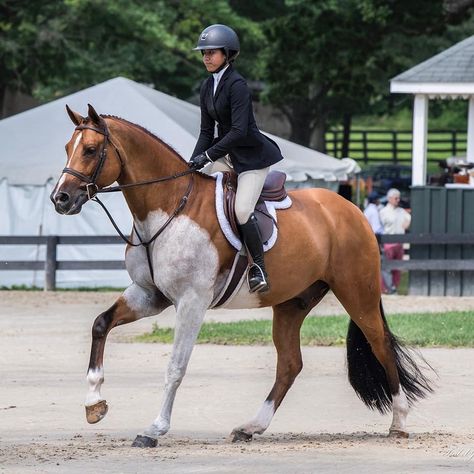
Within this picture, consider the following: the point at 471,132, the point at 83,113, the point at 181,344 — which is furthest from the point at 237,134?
the point at 83,113

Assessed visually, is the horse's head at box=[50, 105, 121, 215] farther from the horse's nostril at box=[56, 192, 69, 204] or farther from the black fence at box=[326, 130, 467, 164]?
the black fence at box=[326, 130, 467, 164]

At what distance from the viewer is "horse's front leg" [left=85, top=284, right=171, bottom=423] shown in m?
9.09

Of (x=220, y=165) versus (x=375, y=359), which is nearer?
(x=220, y=165)

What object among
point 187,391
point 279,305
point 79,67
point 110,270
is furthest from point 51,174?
point 279,305

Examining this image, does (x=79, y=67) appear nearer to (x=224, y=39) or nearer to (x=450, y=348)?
(x=450, y=348)

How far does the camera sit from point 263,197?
9.79 metres

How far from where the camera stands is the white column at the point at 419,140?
24.3 meters

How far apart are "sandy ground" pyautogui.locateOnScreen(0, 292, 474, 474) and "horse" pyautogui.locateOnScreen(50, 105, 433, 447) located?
382 mm

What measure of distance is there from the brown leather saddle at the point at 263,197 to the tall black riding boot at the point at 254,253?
3.9 inches

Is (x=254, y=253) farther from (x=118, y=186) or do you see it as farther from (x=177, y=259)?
(x=118, y=186)

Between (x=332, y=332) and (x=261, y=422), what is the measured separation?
683 centimetres

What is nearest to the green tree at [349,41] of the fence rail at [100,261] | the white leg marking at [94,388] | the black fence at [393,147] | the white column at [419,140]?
the white column at [419,140]

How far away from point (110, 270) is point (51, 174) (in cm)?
216

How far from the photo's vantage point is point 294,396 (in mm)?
11953
